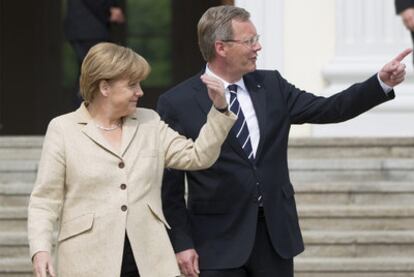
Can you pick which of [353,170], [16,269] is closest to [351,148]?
[353,170]

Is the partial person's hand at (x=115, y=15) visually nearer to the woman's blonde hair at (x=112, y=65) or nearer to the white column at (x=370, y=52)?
the white column at (x=370, y=52)

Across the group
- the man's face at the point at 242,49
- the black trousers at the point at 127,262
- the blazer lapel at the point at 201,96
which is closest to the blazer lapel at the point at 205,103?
the blazer lapel at the point at 201,96

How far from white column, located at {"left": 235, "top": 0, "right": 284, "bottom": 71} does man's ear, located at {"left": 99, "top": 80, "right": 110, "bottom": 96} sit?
491 cm

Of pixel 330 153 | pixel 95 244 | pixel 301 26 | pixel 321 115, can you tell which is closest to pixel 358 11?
pixel 301 26

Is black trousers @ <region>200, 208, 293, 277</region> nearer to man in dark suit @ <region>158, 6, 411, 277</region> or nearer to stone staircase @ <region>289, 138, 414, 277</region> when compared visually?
man in dark suit @ <region>158, 6, 411, 277</region>

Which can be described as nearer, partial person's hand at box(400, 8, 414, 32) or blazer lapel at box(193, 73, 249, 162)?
blazer lapel at box(193, 73, 249, 162)

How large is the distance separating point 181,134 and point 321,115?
0.54m

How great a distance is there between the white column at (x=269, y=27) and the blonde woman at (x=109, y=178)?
4.88m

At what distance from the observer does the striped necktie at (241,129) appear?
5203 millimetres

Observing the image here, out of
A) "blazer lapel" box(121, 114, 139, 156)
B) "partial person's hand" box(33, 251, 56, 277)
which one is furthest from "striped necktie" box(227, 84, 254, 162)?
"partial person's hand" box(33, 251, 56, 277)

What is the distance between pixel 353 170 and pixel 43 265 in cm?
431

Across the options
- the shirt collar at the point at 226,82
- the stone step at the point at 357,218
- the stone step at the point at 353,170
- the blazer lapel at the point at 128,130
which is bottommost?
the stone step at the point at 357,218

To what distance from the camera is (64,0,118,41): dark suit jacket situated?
10.1 meters

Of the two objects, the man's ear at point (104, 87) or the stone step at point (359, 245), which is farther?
the stone step at point (359, 245)
